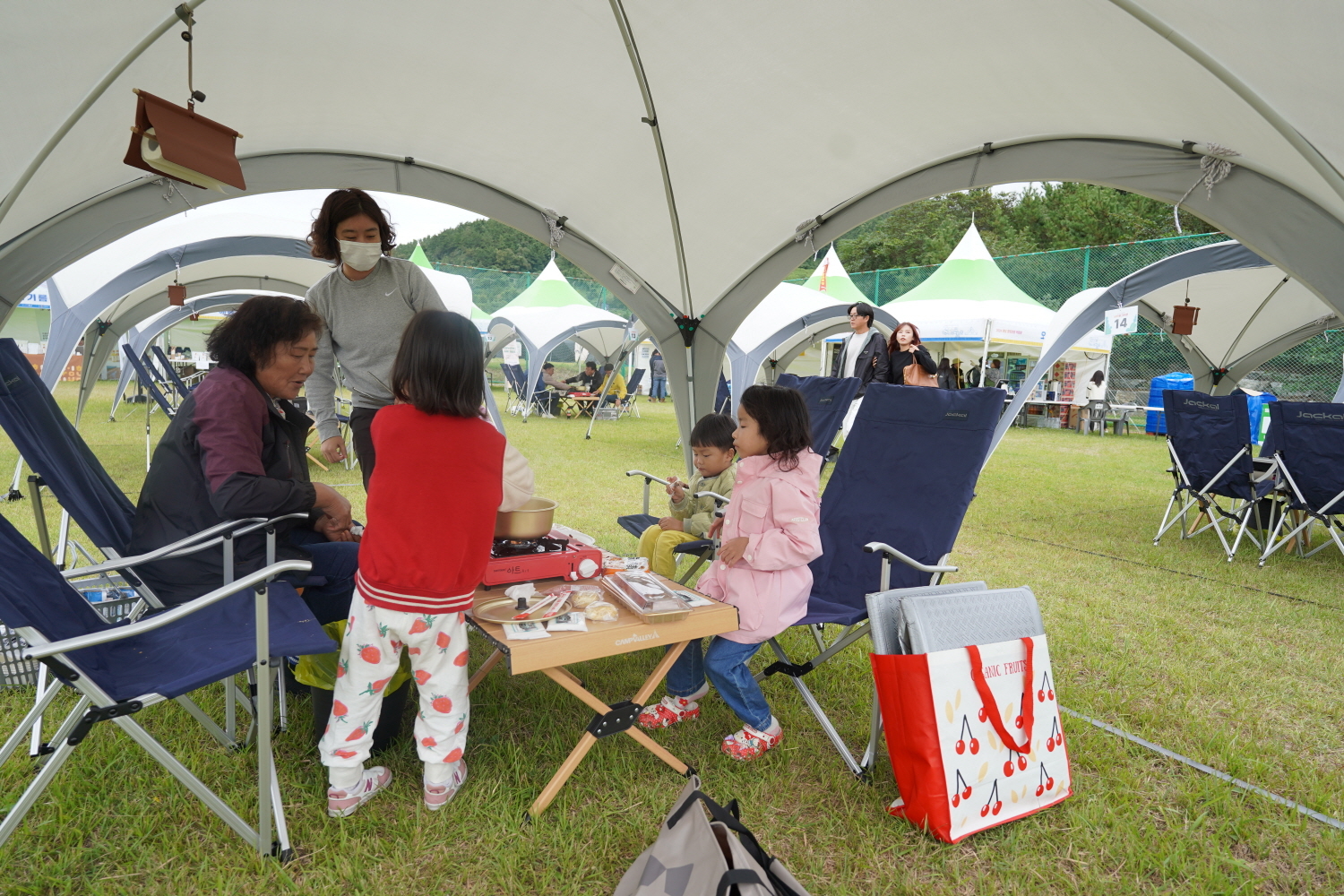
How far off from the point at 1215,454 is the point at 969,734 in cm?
438

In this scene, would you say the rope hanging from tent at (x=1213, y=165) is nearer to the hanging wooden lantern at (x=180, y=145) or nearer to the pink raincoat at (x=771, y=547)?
the pink raincoat at (x=771, y=547)

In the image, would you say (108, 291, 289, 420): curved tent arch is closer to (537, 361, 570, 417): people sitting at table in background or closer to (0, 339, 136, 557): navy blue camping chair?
(537, 361, 570, 417): people sitting at table in background

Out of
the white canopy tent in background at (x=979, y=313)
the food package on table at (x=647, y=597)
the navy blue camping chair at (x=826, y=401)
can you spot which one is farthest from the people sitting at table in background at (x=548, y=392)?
the food package on table at (x=647, y=597)

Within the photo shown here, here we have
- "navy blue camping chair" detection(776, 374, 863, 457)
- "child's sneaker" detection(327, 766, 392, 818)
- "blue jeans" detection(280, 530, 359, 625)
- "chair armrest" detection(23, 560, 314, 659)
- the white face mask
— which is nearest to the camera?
"chair armrest" detection(23, 560, 314, 659)

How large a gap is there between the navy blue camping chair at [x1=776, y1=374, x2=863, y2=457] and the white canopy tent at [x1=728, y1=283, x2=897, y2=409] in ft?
18.2

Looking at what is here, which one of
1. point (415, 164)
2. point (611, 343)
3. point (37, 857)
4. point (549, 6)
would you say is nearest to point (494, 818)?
point (37, 857)

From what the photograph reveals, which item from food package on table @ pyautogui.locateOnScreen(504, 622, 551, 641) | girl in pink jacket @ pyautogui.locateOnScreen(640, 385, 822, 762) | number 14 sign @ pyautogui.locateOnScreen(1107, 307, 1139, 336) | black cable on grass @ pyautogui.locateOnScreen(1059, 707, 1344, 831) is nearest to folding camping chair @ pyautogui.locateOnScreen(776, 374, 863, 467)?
girl in pink jacket @ pyautogui.locateOnScreen(640, 385, 822, 762)

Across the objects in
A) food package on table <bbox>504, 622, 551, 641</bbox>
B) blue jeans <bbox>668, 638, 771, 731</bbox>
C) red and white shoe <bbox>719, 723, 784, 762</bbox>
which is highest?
food package on table <bbox>504, 622, 551, 641</bbox>

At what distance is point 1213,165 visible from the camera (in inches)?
109

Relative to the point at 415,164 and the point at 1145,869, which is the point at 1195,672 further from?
the point at 415,164

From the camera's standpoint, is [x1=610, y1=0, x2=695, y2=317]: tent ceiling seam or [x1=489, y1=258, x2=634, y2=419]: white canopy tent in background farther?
[x1=489, y1=258, x2=634, y2=419]: white canopy tent in background

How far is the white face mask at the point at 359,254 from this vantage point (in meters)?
2.62

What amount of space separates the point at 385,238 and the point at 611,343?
1509 centimetres

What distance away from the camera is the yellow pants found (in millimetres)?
3453
